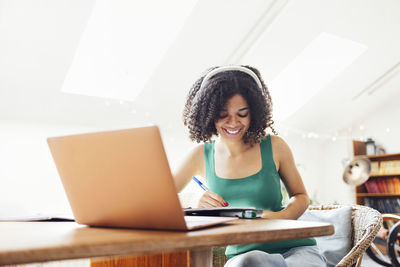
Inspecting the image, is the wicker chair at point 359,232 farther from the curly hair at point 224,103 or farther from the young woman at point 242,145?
the curly hair at point 224,103

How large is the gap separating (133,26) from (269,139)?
2.25 metres

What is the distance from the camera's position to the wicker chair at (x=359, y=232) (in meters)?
0.84

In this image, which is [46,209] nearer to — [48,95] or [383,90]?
[48,95]

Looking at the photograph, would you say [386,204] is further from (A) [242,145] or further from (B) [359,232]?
(A) [242,145]

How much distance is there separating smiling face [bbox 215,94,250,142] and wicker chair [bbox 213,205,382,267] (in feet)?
1.45

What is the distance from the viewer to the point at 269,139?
124 centimetres

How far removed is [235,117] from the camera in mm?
1138

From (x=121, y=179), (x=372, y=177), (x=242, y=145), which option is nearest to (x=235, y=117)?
(x=242, y=145)

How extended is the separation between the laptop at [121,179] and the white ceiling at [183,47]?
2268mm

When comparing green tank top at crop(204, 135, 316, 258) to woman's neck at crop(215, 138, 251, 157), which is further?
woman's neck at crop(215, 138, 251, 157)

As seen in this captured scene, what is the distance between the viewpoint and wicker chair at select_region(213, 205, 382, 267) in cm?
84

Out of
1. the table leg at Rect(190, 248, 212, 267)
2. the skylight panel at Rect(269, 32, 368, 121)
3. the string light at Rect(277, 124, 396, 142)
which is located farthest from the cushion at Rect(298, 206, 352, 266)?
the string light at Rect(277, 124, 396, 142)

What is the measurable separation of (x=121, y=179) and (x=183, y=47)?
8.87 ft

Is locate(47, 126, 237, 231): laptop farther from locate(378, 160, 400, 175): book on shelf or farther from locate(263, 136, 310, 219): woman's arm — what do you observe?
locate(378, 160, 400, 175): book on shelf
